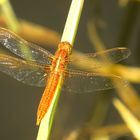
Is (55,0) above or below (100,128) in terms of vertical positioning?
above

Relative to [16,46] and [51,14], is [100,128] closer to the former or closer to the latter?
[16,46]

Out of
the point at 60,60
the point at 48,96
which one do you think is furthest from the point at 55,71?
the point at 48,96

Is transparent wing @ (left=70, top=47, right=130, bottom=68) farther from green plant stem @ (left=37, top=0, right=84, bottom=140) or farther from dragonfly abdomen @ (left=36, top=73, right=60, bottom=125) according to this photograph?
green plant stem @ (left=37, top=0, right=84, bottom=140)

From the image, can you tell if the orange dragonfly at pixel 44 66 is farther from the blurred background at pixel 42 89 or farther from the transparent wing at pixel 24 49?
the blurred background at pixel 42 89

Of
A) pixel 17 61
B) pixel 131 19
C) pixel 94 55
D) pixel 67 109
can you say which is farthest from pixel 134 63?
pixel 17 61

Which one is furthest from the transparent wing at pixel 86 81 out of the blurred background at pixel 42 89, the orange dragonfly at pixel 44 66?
the blurred background at pixel 42 89

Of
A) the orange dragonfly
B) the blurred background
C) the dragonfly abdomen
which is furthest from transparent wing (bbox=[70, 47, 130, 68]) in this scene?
the blurred background

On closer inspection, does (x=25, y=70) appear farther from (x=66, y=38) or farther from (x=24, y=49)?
(x=66, y=38)
